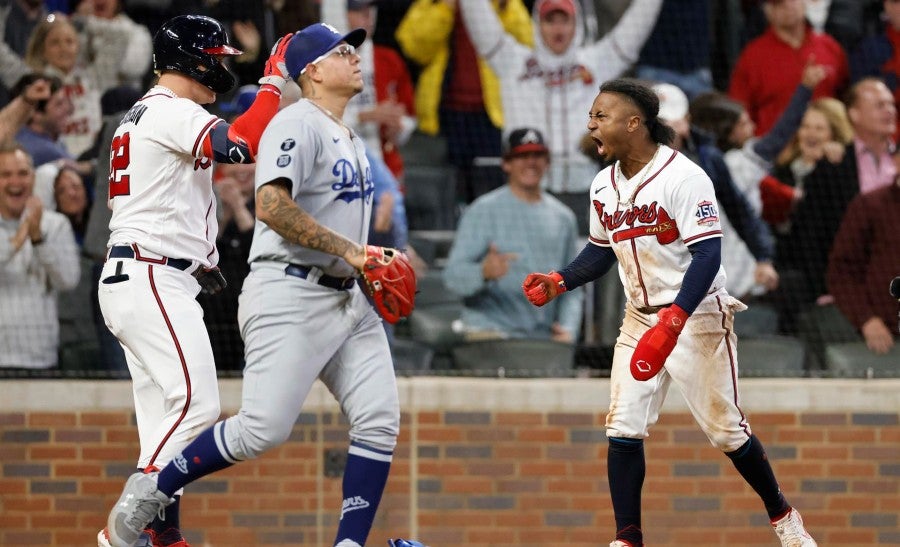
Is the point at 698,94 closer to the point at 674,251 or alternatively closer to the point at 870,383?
the point at 870,383

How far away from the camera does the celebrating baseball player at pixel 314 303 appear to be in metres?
4.76

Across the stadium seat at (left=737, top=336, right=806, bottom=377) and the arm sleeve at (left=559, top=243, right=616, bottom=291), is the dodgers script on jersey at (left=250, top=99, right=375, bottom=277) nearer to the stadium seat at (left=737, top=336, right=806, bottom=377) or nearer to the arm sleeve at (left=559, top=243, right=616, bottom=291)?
the arm sleeve at (left=559, top=243, right=616, bottom=291)

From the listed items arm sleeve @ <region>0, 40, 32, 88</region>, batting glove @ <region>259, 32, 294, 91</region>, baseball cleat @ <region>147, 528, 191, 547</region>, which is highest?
arm sleeve @ <region>0, 40, 32, 88</region>

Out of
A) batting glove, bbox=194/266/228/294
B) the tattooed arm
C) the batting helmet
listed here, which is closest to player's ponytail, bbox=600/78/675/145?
the tattooed arm

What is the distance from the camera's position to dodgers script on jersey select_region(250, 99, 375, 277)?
478 centimetres

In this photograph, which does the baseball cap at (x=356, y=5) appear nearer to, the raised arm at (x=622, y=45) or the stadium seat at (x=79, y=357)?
the raised arm at (x=622, y=45)

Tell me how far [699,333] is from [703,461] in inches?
82.7

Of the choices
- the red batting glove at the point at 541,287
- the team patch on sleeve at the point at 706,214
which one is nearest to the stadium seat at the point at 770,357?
the red batting glove at the point at 541,287

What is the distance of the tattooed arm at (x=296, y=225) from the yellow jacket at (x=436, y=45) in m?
3.47

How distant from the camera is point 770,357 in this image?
7102 mm

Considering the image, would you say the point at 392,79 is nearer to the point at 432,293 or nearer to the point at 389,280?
the point at 432,293

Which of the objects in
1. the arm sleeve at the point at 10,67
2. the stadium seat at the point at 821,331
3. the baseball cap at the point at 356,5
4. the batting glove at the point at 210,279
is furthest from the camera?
the baseball cap at the point at 356,5

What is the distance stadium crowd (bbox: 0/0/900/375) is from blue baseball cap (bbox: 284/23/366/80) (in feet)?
5.37

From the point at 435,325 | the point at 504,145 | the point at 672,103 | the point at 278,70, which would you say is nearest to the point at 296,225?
the point at 278,70
